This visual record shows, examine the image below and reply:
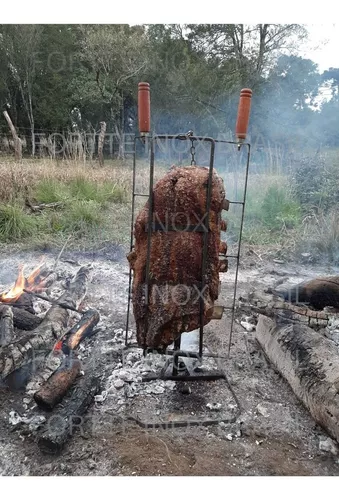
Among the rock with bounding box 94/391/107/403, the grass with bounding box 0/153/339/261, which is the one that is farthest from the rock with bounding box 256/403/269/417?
the grass with bounding box 0/153/339/261

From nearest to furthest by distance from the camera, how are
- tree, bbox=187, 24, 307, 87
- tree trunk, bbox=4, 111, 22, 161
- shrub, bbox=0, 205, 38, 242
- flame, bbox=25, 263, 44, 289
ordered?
flame, bbox=25, 263, 44, 289
tree, bbox=187, 24, 307, 87
shrub, bbox=0, 205, 38, 242
tree trunk, bbox=4, 111, 22, 161

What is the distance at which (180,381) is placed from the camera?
171 centimetres

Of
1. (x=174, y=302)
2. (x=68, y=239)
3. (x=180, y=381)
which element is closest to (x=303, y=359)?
(x=180, y=381)

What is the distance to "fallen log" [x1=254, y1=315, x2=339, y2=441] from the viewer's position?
4.65 feet

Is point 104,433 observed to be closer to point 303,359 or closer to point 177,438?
point 177,438

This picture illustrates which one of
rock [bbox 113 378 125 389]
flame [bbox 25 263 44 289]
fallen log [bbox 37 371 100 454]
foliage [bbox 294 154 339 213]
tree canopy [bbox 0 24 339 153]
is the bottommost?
rock [bbox 113 378 125 389]

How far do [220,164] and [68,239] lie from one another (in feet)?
8.00

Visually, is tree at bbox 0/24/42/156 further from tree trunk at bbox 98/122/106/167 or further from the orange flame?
the orange flame

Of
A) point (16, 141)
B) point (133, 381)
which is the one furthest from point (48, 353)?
point (16, 141)

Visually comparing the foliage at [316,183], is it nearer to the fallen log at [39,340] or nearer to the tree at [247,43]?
the tree at [247,43]

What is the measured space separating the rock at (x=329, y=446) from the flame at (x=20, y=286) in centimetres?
171

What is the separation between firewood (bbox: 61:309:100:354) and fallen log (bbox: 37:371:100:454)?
225 millimetres

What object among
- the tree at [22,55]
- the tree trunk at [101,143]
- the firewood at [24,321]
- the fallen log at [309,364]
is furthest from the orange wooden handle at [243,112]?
the tree trunk at [101,143]

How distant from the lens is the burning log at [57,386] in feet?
4.94
